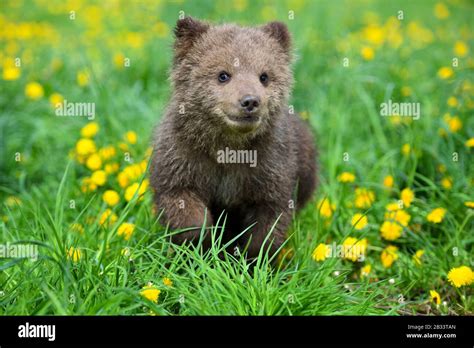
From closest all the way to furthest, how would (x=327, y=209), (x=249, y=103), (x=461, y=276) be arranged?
(x=249, y=103)
(x=461, y=276)
(x=327, y=209)

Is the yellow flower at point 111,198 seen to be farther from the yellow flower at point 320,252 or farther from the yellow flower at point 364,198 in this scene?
the yellow flower at point 364,198

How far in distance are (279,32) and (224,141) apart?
96 cm

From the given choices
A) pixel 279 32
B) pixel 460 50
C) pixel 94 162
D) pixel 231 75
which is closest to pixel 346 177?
pixel 279 32

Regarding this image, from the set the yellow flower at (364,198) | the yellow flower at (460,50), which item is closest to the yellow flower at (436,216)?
the yellow flower at (364,198)

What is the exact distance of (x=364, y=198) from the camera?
595 centimetres

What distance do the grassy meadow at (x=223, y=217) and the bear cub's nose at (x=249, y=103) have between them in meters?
0.79

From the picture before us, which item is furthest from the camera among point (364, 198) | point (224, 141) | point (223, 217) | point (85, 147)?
point (85, 147)

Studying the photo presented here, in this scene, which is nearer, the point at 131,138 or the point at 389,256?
the point at 389,256

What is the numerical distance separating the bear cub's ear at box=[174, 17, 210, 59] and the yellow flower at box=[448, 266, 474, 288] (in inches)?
95.5

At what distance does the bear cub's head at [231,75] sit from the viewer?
4625 mm

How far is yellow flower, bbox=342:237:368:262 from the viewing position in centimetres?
511

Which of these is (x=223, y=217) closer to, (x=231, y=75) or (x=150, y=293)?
(x=231, y=75)

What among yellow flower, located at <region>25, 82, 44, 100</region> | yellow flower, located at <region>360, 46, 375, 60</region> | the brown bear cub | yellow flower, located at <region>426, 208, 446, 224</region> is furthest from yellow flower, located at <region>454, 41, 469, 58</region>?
yellow flower, located at <region>25, 82, 44, 100</region>

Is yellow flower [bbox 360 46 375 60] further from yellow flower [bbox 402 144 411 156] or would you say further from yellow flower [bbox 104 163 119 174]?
yellow flower [bbox 104 163 119 174]
